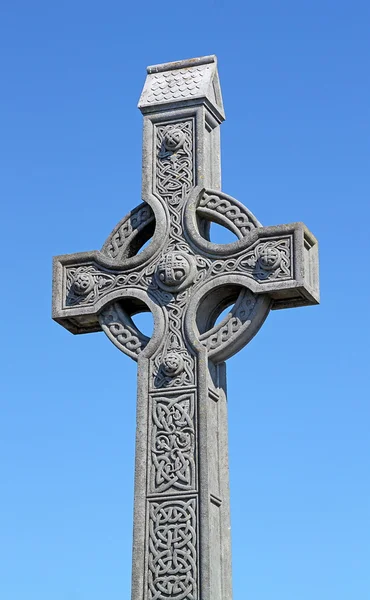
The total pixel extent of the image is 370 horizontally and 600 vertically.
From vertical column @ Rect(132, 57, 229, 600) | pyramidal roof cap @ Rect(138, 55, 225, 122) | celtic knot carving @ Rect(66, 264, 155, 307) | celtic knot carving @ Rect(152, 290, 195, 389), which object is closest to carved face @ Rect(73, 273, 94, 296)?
celtic knot carving @ Rect(66, 264, 155, 307)

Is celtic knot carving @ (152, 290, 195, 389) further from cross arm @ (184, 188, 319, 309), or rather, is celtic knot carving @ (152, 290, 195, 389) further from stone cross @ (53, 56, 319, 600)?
cross arm @ (184, 188, 319, 309)

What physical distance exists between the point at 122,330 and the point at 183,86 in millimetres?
2286

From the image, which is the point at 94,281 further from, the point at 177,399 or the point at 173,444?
the point at 173,444

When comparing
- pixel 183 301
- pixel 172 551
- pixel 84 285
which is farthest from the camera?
pixel 84 285

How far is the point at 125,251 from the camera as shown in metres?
13.8

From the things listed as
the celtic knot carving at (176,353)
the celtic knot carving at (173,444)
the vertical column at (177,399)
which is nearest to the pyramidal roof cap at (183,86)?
the vertical column at (177,399)

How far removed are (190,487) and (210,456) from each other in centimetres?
30

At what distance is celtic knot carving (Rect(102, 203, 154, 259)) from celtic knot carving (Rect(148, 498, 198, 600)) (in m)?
2.42

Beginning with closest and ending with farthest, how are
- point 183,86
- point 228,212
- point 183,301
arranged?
1. point 183,301
2. point 228,212
3. point 183,86

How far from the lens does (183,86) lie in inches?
549

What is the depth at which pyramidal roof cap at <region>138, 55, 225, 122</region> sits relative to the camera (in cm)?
1388

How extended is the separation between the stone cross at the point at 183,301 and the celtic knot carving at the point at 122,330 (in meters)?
0.01

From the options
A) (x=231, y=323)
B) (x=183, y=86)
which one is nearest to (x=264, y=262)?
(x=231, y=323)

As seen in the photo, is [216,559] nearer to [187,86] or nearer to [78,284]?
[78,284]
